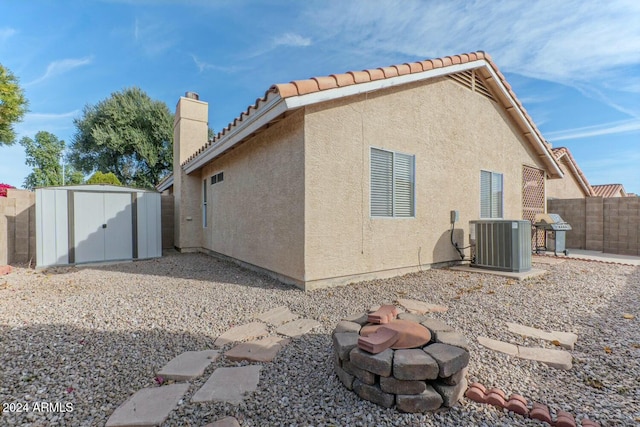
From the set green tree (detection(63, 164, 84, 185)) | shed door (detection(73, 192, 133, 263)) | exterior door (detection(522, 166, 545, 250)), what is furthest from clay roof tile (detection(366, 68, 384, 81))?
green tree (detection(63, 164, 84, 185))

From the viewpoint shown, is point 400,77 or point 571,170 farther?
point 571,170

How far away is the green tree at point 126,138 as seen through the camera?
886 inches

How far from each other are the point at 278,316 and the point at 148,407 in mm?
2112

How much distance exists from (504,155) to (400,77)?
18.8 ft

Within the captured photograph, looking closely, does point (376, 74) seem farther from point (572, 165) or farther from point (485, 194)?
point (572, 165)

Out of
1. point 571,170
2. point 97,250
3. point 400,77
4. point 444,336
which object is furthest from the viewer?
point 571,170

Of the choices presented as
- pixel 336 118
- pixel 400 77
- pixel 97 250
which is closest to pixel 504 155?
pixel 400 77

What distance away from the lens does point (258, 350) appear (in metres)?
3.06

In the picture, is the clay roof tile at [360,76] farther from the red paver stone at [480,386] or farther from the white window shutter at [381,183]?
the red paver stone at [480,386]

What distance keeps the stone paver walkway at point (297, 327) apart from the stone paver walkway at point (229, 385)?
80 cm

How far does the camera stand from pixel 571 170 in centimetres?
1576

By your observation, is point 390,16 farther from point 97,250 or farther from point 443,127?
point 97,250

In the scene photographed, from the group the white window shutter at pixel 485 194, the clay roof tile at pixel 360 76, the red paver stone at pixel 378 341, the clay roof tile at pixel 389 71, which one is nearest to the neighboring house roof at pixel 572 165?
the white window shutter at pixel 485 194

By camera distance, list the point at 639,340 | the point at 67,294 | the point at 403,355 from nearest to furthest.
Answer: the point at 403,355 → the point at 639,340 → the point at 67,294
